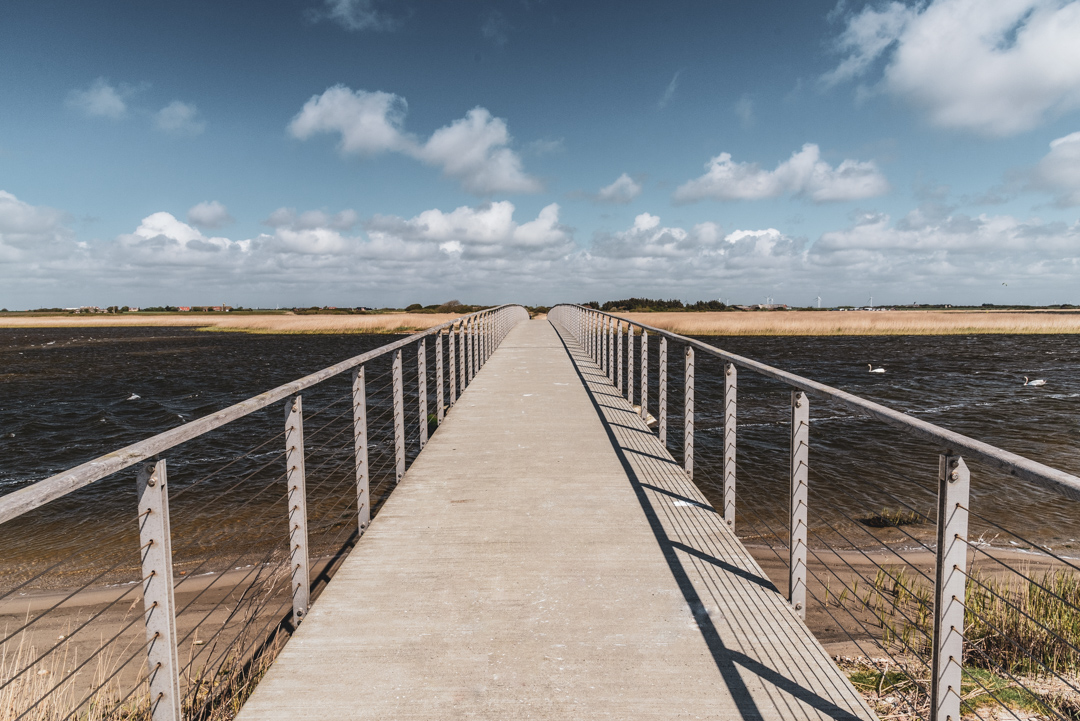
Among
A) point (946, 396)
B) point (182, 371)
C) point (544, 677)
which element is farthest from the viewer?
point (182, 371)

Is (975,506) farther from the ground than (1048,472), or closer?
closer

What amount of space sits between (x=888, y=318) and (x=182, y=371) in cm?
4281

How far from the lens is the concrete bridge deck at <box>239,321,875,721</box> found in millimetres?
2371

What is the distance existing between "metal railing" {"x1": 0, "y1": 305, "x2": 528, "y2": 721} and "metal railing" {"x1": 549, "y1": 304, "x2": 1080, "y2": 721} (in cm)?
235

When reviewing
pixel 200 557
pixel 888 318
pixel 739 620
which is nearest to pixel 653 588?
pixel 739 620

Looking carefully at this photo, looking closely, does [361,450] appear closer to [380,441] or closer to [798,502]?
[798,502]

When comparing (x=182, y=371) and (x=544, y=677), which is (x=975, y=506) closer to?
(x=544, y=677)

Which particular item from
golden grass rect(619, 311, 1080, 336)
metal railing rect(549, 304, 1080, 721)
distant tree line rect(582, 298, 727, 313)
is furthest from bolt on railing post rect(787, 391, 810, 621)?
distant tree line rect(582, 298, 727, 313)

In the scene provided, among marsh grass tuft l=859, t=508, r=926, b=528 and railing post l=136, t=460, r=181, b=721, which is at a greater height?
railing post l=136, t=460, r=181, b=721

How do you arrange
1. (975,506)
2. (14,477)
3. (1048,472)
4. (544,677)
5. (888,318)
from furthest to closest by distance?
(888,318)
(14,477)
(975,506)
(544,677)
(1048,472)

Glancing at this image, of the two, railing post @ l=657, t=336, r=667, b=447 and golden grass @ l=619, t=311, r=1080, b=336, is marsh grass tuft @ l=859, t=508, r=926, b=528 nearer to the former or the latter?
railing post @ l=657, t=336, r=667, b=447

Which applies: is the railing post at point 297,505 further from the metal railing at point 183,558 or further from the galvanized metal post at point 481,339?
the galvanized metal post at point 481,339

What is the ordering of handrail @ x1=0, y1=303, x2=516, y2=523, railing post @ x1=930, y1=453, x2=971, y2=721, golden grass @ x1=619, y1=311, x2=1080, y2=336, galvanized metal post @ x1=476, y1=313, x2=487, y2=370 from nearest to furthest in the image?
handrail @ x1=0, y1=303, x2=516, y2=523 < railing post @ x1=930, y1=453, x2=971, y2=721 < galvanized metal post @ x1=476, y1=313, x2=487, y2=370 < golden grass @ x1=619, y1=311, x2=1080, y2=336

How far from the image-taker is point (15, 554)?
7000 mm
